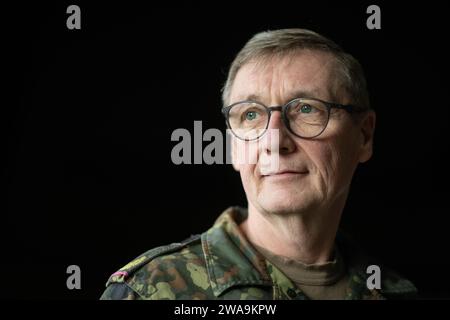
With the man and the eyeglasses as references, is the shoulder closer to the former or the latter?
the man

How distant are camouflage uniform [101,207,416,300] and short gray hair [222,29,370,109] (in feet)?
2.27

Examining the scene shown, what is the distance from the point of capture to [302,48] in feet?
9.09

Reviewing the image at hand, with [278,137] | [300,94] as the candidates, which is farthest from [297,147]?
[300,94]

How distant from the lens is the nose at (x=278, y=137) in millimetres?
2631

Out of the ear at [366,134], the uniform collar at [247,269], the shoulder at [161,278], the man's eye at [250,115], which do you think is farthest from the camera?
the ear at [366,134]

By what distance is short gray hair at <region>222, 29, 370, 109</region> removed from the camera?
2775mm

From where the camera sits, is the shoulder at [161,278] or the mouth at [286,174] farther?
the mouth at [286,174]

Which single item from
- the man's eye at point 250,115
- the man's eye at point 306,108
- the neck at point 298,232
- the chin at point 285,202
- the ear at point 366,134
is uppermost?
the man's eye at point 306,108

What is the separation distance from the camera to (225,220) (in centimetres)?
289

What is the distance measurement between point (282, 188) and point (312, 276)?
392mm

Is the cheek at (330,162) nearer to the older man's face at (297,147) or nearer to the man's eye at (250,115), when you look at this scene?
the older man's face at (297,147)

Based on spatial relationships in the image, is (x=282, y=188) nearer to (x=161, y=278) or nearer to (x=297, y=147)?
(x=297, y=147)

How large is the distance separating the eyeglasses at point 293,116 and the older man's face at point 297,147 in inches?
0.9

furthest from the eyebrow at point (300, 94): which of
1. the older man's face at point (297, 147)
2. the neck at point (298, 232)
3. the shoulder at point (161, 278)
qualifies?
the shoulder at point (161, 278)
